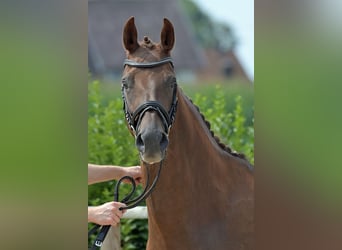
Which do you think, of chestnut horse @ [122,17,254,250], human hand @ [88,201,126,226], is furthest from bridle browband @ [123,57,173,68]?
human hand @ [88,201,126,226]

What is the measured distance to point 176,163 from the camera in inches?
106

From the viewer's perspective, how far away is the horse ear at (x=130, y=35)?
270cm

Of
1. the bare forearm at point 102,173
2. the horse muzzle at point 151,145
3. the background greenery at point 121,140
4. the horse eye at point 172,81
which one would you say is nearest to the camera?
the horse muzzle at point 151,145

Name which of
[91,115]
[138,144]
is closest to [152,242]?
[138,144]

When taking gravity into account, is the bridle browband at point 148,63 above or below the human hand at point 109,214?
above

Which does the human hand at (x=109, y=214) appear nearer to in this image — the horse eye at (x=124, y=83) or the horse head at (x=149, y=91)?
the horse head at (x=149, y=91)

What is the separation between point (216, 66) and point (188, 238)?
61.2ft

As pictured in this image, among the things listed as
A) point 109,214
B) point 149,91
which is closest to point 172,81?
point 149,91

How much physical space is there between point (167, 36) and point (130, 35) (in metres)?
0.14

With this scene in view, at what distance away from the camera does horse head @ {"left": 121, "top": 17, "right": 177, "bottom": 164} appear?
247cm

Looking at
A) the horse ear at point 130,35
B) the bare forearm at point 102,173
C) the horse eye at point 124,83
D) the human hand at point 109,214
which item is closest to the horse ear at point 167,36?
the horse ear at point 130,35

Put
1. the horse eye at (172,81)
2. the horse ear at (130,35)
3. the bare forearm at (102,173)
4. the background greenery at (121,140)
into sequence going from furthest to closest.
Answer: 1. the background greenery at (121,140)
2. the bare forearm at (102,173)
3. the horse ear at (130,35)
4. the horse eye at (172,81)

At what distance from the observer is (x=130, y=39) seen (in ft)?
8.93
